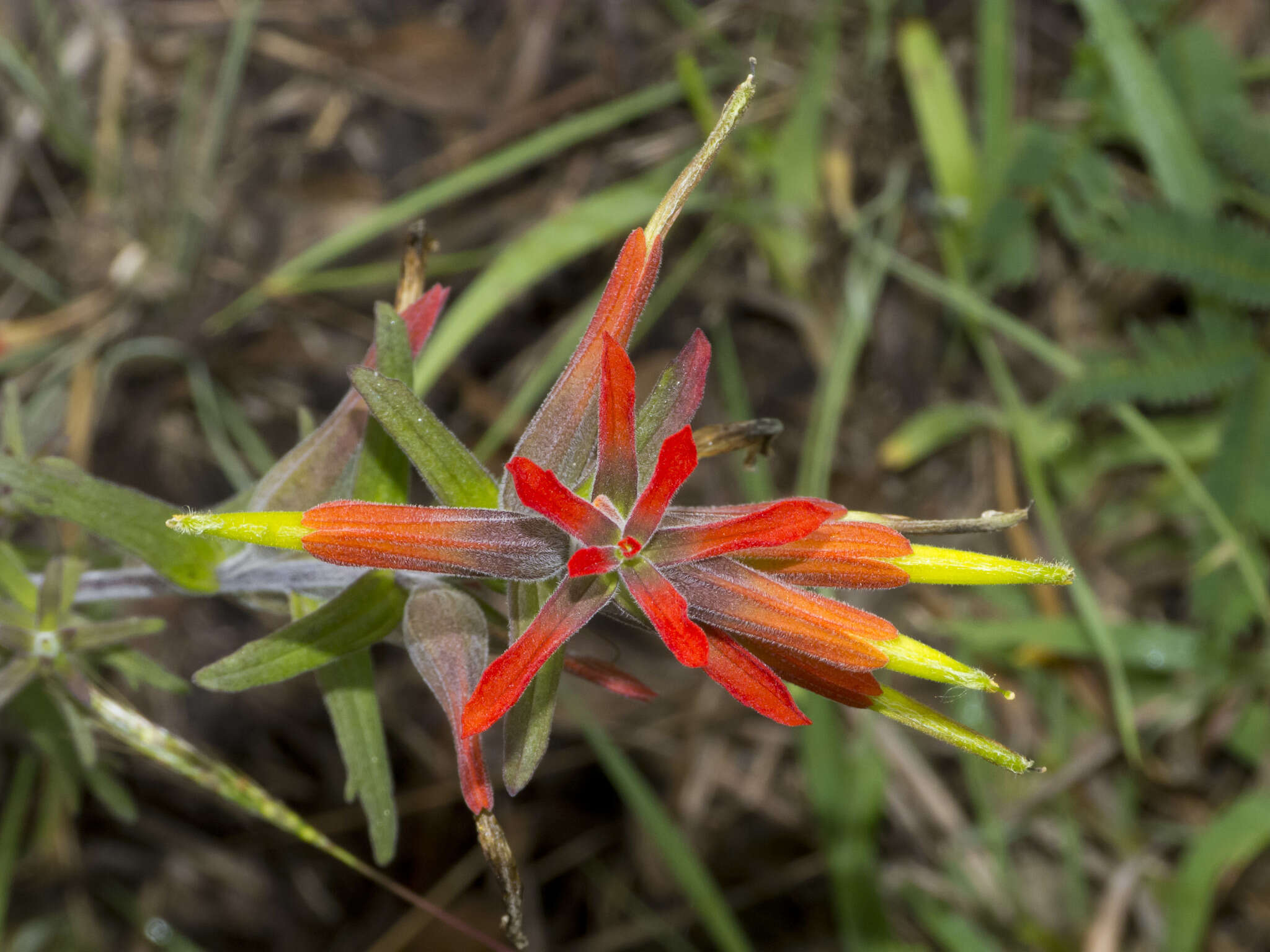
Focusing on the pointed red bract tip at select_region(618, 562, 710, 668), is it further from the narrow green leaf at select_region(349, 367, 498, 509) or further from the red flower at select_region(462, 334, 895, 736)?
the narrow green leaf at select_region(349, 367, 498, 509)

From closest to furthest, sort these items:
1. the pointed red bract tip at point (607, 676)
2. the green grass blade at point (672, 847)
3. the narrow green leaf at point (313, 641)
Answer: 1. the narrow green leaf at point (313, 641)
2. the pointed red bract tip at point (607, 676)
3. the green grass blade at point (672, 847)

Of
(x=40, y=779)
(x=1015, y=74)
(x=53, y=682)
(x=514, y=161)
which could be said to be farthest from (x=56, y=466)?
(x=1015, y=74)

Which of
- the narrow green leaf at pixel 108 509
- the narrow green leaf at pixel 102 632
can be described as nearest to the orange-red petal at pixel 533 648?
the narrow green leaf at pixel 108 509

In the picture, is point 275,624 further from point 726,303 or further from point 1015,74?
point 1015,74

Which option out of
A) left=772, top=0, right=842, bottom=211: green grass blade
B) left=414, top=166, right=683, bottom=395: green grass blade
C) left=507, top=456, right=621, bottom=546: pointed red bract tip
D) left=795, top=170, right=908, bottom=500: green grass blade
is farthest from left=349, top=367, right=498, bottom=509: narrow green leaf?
left=772, top=0, right=842, bottom=211: green grass blade

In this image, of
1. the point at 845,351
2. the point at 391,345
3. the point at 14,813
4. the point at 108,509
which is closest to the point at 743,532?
the point at 391,345

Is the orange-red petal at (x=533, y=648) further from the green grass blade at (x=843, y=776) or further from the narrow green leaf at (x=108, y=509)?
the green grass blade at (x=843, y=776)
